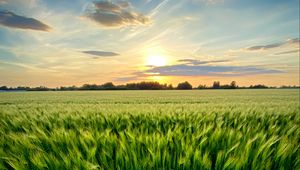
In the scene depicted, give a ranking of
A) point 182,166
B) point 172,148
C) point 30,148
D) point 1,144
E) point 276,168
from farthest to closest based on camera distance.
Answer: point 1,144, point 30,148, point 172,148, point 276,168, point 182,166

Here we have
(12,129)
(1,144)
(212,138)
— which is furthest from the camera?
(12,129)

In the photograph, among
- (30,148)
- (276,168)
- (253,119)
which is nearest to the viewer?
(276,168)

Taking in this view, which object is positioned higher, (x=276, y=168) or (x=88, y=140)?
(x=88, y=140)

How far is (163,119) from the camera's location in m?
4.64

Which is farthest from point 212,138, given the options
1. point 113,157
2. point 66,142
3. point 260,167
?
point 66,142

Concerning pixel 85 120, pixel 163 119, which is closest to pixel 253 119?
pixel 163 119

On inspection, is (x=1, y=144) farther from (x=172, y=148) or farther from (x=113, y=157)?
(x=172, y=148)

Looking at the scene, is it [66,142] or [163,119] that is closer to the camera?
[66,142]

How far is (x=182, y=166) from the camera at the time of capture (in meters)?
1.81

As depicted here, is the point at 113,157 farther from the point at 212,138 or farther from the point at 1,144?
the point at 1,144

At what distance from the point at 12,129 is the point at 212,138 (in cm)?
374

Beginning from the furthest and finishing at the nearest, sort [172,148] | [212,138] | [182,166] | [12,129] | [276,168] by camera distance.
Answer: [12,129] → [212,138] → [172,148] → [276,168] → [182,166]

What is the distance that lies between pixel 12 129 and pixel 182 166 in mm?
3840

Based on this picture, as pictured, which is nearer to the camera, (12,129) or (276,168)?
(276,168)
